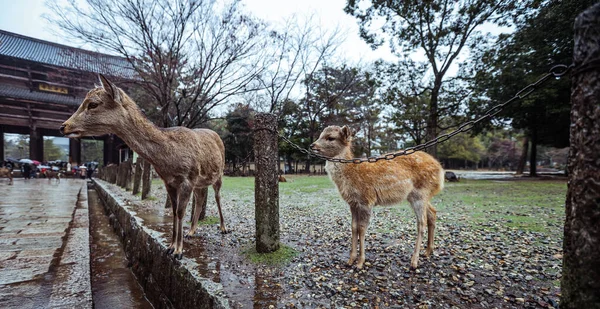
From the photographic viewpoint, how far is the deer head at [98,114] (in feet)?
9.73

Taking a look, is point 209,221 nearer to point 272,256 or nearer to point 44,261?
point 44,261

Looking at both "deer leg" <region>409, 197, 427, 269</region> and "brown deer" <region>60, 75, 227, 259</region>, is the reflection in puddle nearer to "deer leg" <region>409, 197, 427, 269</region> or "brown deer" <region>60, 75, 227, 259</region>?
"brown deer" <region>60, 75, 227, 259</region>

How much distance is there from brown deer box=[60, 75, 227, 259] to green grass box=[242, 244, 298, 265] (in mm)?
883

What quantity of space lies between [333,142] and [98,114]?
2.81m

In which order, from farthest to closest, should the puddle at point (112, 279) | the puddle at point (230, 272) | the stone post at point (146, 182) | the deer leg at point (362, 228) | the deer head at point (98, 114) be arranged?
the stone post at point (146, 182)
the puddle at point (112, 279)
the deer leg at point (362, 228)
the deer head at point (98, 114)
the puddle at point (230, 272)

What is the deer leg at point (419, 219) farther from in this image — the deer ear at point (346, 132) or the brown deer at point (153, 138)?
the brown deer at point (153, 138)

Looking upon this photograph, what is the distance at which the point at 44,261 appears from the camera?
12.9 ft

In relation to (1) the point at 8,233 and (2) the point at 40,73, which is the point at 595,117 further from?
(2) the point at 40,73

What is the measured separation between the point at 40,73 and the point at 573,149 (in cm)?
3129

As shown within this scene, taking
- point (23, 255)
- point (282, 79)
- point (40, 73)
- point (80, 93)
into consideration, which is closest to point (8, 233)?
point (23, 255)

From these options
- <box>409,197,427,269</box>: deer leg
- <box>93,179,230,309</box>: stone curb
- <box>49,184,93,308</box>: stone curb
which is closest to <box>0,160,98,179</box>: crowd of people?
<box>49,184,93,308</box>: stone curb

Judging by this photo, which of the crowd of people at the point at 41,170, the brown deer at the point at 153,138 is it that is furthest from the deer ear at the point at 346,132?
the crowd of people at the point at 41,170

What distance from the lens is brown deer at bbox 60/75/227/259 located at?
3.01 metres

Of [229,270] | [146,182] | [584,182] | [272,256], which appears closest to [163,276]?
[229,270]
